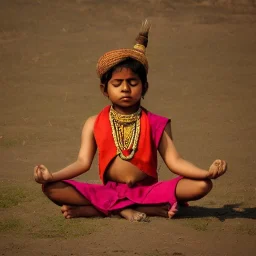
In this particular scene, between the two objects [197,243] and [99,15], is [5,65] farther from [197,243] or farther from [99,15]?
[197,243]

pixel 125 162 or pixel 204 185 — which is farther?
pixel 125 162

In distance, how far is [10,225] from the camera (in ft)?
17.3

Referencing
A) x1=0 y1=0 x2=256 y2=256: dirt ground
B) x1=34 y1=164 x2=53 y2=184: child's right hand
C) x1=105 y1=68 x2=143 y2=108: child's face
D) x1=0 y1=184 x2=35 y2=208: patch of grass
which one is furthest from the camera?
x1=0 y1=184 x2=35 y2=208: patch of grass

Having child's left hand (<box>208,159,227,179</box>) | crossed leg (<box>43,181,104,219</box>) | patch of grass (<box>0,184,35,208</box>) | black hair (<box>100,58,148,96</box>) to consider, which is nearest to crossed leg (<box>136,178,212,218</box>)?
child's left hand (<box>208,159,227,179</box>)

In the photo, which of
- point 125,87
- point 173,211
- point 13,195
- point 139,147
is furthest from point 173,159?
point 13,195

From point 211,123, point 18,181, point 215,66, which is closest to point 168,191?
point 18,181

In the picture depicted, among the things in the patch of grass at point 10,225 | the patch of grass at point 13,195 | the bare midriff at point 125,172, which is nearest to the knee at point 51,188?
the patch of grass at point 10,225

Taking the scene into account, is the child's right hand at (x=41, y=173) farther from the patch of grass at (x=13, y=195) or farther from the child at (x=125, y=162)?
the patch of grass at (x=13, y=195)

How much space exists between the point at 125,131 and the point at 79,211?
2.02 feet

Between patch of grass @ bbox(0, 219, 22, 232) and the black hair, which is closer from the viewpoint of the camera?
patch of grass @ bbox(0, 219, 22, 232)

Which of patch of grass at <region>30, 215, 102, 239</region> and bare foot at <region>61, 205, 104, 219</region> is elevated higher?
bare foot at <region>61, 205, 104, 219</region>

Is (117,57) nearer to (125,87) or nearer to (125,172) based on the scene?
(125,87)

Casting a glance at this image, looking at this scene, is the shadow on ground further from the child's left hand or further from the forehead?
the forehead

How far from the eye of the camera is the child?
5.42 m
